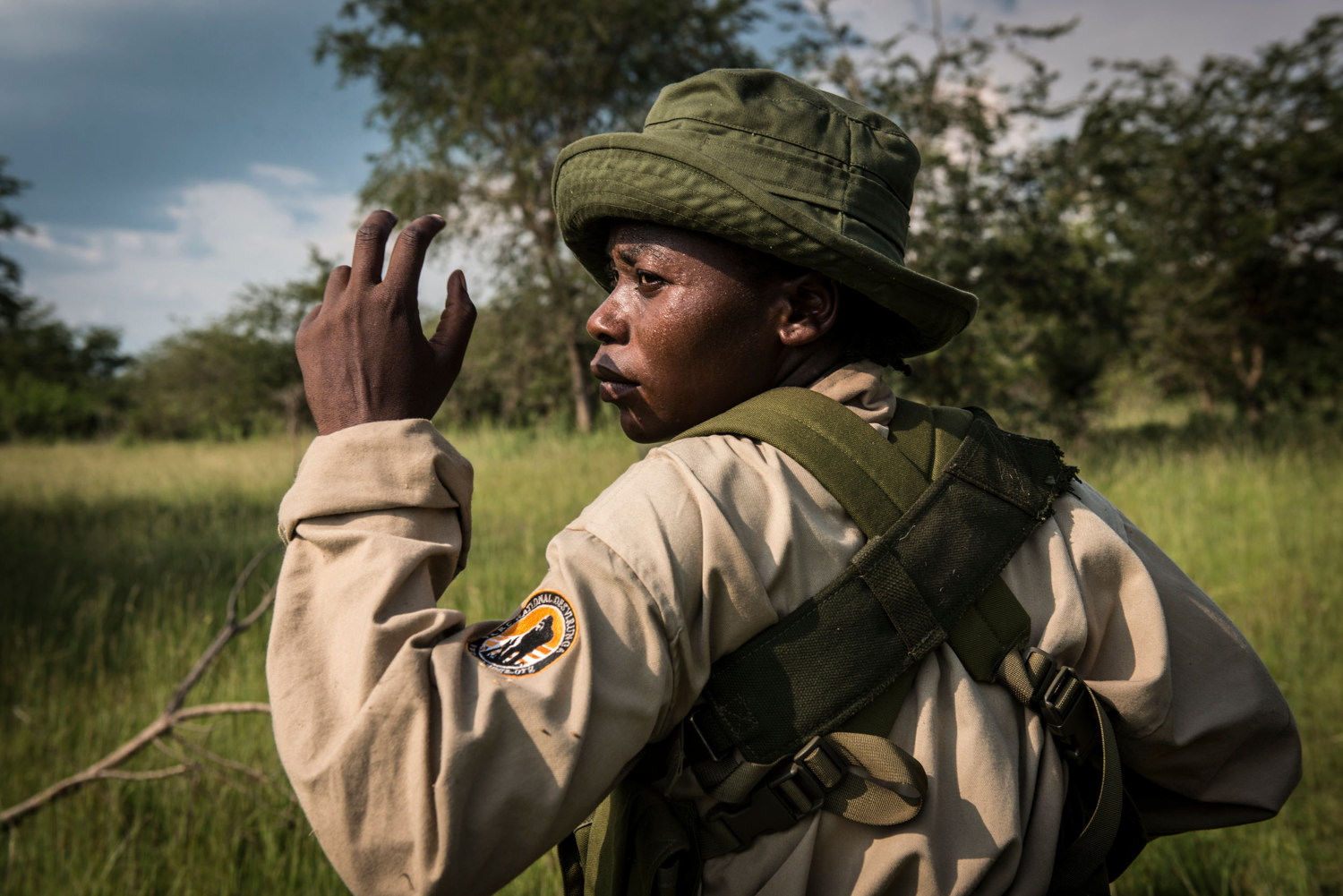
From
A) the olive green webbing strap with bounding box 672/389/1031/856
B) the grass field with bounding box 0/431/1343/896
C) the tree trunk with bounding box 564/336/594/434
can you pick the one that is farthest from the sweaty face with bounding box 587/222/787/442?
the tree trunk with bounding box 564/336/594/434

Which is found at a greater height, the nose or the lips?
the nose

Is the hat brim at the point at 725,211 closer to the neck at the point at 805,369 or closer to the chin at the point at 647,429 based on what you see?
the neck at the point at 805,369

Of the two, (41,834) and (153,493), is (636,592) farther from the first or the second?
(153,493)

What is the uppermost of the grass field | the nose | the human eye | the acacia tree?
the acacia tree

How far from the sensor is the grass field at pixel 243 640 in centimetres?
252

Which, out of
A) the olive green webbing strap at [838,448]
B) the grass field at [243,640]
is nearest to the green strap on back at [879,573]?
the olive green webbing strap at [838,448]

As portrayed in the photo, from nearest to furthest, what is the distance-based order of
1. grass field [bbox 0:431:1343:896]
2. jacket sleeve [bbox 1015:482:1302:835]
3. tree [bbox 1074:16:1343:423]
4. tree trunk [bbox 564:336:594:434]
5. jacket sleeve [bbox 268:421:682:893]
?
jacket sleeve [bbox 268:421:682:893] < jacket sleeve [bbox 1015:482:1302:835] < grass field [bbox 0:431:1343:896] < tree [bbox 1074:16:1343:423] < tree trunk [bbox 564:336:594:434]

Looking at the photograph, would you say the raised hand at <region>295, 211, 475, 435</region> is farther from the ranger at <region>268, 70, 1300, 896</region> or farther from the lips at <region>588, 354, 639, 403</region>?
the lips at <region>588, 354, 639, 403</region>

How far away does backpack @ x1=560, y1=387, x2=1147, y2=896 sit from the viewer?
995mm

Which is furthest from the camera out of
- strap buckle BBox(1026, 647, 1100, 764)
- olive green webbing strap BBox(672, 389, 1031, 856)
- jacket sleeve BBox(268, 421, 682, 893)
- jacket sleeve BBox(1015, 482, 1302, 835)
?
jacket sleeve BBox(1015, 482, 1302, 835)

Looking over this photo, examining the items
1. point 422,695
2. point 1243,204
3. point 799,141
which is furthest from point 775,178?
point 1243,204

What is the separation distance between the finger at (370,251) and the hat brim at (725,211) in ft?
1.09

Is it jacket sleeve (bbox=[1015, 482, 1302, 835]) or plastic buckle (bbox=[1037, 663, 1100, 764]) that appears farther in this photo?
jacket sleeve (bbox=[1015, 482, 1302, 835])

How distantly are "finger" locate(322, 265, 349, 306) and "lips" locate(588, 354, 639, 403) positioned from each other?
38 centimetres
